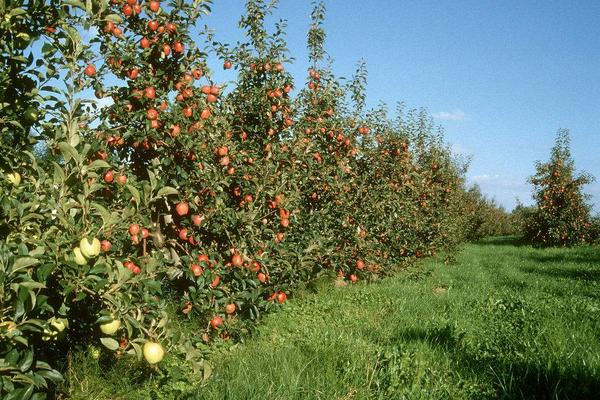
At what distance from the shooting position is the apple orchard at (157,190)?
205cm

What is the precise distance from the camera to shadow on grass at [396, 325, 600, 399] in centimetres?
280

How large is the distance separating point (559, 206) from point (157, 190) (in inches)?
748

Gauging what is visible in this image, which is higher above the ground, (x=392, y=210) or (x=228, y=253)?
(x=392, y=210)

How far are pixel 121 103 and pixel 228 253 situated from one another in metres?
1.78

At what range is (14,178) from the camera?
7.45 ft

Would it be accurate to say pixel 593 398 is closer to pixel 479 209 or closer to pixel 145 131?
pixel 145 131

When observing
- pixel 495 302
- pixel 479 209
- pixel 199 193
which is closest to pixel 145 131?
pixel 199 193

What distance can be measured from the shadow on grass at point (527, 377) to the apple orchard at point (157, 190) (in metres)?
2.03

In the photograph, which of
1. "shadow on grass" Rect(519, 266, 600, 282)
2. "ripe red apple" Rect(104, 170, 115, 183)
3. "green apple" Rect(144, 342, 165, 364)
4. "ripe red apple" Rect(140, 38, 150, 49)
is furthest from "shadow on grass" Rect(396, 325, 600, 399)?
"shadow on grass" Rect(519, 266, 600, 282)

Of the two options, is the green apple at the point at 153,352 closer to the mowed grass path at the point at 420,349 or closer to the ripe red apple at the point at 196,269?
the mowed grass path at the point at 420,349

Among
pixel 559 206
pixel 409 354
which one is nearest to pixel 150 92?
pixel 409 354

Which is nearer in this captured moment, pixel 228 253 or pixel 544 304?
pixel 228 253

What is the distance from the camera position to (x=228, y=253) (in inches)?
164

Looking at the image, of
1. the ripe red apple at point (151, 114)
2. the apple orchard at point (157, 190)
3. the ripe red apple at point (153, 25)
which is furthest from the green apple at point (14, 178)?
the ripe red apple at point (153, 25)
